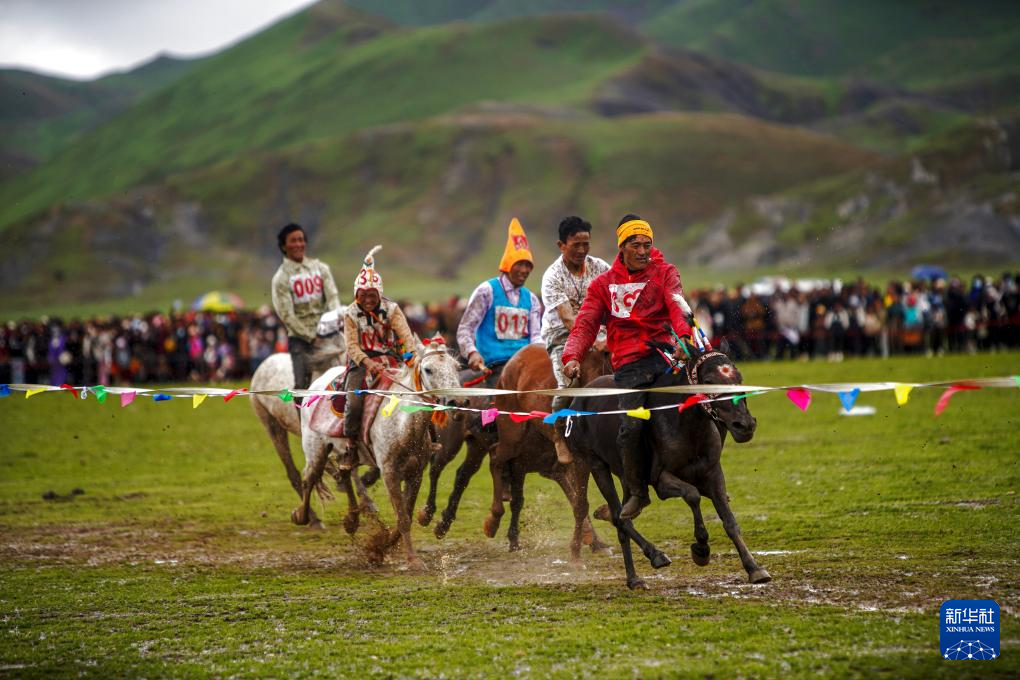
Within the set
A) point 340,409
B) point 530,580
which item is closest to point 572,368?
point 530,580

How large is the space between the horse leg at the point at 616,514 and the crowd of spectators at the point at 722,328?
20327mm

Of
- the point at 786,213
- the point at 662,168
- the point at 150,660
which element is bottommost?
the point at 150,660

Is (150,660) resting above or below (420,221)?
below

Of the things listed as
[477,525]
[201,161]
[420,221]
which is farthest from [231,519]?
A: [201,161]

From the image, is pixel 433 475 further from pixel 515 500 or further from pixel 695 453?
pixel 695 453

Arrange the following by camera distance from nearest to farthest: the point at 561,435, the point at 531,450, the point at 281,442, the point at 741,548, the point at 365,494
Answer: the point at 741,548 < the point at 561,435 < the point at 531,450 < the point at 365,494 < the point at 281,442

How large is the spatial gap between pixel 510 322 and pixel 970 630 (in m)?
6.16

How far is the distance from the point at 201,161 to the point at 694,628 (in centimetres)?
17341

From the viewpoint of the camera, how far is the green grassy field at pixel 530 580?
750cm

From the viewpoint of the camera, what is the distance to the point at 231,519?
46.7 ft

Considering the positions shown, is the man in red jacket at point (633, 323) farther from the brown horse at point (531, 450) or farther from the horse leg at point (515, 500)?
the horse leg at point (515, 500)

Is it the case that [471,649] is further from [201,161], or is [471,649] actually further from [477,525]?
[201,161]

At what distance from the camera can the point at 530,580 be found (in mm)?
10172

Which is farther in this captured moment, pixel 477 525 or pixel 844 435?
pixel 844 435
